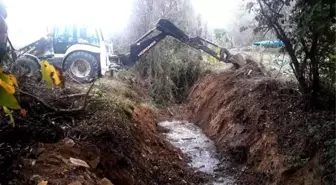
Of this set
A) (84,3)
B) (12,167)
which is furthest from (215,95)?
(12,167)

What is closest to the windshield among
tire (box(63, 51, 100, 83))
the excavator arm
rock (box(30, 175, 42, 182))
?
tire (box(63, 51, 100, 83))

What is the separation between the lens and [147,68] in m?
14.1

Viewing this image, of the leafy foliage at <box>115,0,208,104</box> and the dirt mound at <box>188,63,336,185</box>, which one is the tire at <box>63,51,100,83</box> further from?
the dirt mound at <box>188,63,336,185</box>


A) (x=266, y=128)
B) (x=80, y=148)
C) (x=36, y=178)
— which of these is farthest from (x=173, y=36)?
(x=36, y=178)

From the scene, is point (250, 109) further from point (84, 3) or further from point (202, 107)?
point (84, 3)

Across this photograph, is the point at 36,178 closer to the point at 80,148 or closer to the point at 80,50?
the point at 80,148

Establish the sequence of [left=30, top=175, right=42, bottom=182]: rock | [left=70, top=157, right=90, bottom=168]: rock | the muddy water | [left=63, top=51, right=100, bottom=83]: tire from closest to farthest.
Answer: [left=30, top=175, right=42, bottom=182]: rock < [left=70, top=157, right=90, bottom=168]: rock < the muddy water < [left=63, top=51, right=100, bottom=83]: tire

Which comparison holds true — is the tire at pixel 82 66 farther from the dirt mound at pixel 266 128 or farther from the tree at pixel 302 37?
the tree at pixel 302 37

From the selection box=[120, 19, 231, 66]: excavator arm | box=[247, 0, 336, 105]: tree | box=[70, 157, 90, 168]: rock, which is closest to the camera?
box=[70, 157, 90, 168]: rock

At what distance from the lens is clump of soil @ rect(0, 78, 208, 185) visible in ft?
13.4

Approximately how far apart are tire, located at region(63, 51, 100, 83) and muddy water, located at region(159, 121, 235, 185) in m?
2.46

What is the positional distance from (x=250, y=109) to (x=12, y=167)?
579 cm

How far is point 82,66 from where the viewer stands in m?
10.8

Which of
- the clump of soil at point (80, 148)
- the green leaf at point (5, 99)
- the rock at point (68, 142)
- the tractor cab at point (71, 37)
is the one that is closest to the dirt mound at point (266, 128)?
the clump of soil at point (80, 148)
